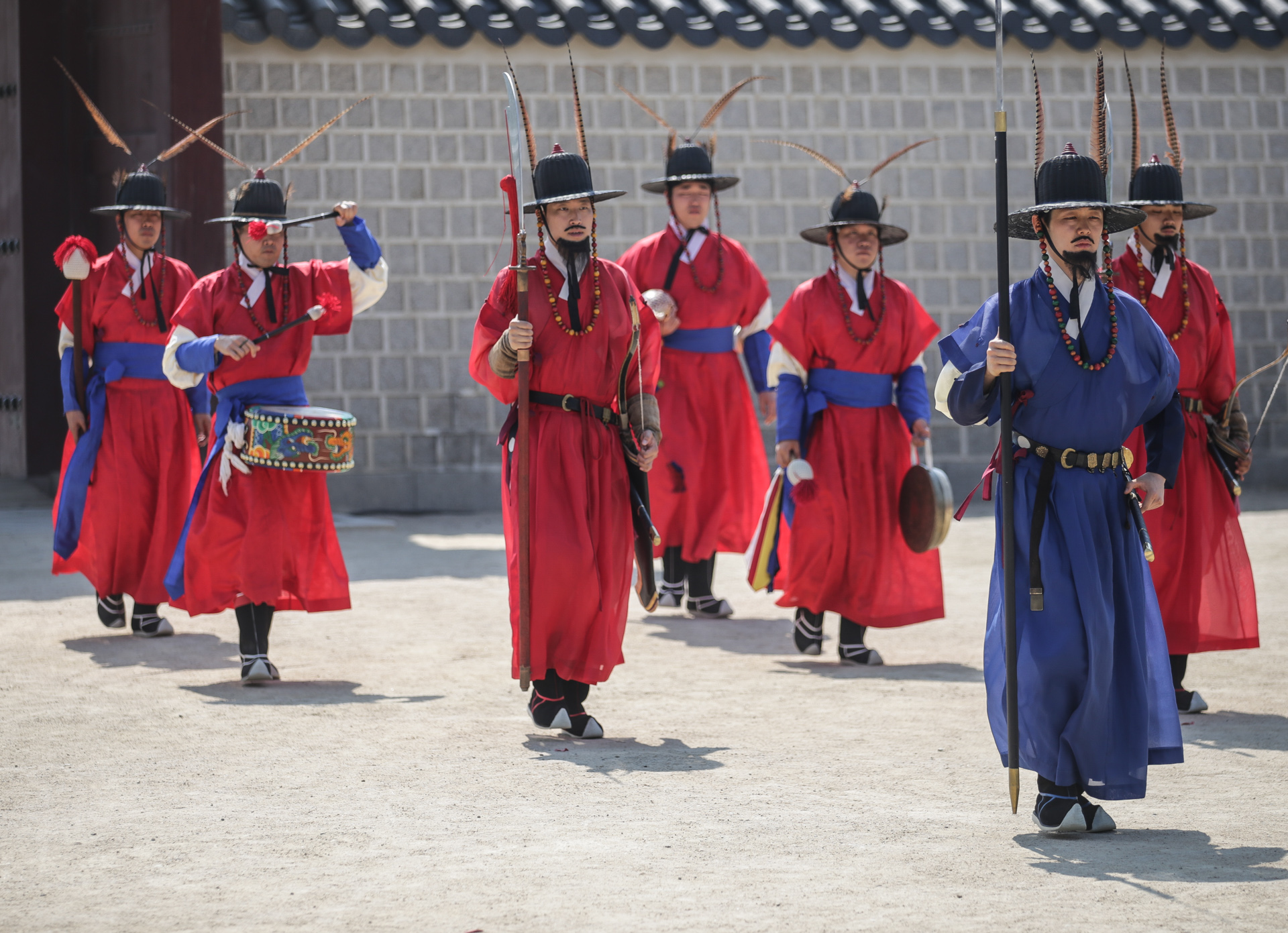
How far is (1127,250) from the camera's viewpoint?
568 centimetres

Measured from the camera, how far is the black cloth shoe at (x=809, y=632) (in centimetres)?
663

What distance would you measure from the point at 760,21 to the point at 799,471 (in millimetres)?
5581

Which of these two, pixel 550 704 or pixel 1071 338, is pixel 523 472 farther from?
pixel 1071 338

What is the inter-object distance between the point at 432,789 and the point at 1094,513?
1.78m

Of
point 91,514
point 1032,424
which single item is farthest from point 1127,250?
point 91,514

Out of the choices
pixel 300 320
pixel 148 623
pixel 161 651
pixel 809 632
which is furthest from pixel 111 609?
pixel 809 632

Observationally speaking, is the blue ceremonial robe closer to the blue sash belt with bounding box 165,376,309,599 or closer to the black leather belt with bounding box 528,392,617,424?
the black leather belt with bounding box 528,392,617,424

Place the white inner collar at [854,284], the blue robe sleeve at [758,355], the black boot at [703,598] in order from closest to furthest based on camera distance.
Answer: the white inner collar at [854,284], the black boot at [703,598], the blue robe sleeve at [758,355]

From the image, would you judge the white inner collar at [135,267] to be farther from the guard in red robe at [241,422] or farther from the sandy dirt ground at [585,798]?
the sandy dirt ground at [585,798]

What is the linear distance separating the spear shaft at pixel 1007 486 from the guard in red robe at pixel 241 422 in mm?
2725

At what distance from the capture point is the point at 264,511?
5.99m

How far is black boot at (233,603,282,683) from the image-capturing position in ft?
19.5

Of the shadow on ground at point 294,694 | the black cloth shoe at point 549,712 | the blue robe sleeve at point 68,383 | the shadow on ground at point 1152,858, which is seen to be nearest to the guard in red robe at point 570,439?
the black cloth shoe at point 549,712

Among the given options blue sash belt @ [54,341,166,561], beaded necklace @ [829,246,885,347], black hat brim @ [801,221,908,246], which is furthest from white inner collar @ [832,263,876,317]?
blue sash belt @ [54,341,166,561]
